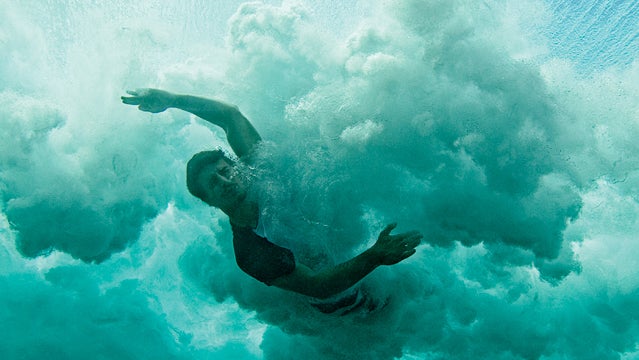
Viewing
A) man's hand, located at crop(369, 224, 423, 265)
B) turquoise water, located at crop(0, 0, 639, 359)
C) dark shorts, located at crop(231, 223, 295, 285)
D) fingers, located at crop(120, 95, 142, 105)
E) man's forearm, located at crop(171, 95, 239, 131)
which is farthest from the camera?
turquoise water, located at crop(0, 0, 639, 359)

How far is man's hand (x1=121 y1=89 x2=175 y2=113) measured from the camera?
373 centimetres

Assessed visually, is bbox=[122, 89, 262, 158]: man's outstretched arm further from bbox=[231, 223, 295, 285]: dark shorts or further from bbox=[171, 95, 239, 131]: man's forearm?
bbox=[231, 223, 295, 285]: dark shorts

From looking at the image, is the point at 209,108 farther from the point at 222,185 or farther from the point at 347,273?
the point at 347,273

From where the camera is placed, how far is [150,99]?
3.81 meters

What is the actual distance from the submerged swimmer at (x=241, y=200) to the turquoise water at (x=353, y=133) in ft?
1.11

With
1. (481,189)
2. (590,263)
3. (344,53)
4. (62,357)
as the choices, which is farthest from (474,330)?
(62,357)

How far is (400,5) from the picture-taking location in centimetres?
462

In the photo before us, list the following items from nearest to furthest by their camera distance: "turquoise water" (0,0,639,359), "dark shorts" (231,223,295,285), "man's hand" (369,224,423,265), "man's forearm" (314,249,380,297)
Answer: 1. "man's hand" (369,224,423,265)
2. "man's forearm" (314,249,380,297)
3. "dark shorts" (231,223,295,285)
4. "turquoise water" (0,0,639,359)

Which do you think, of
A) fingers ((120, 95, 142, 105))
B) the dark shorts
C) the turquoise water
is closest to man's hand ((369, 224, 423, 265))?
the dark shorts

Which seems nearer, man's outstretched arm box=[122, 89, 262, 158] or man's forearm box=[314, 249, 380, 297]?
man's forearm box=[314, 249, 380, 297]

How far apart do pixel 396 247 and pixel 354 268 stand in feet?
1.52

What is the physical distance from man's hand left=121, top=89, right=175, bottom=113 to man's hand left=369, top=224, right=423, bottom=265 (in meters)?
2.39

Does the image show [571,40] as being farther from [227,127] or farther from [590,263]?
[590,263]

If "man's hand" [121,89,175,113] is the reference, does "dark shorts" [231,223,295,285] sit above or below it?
below
